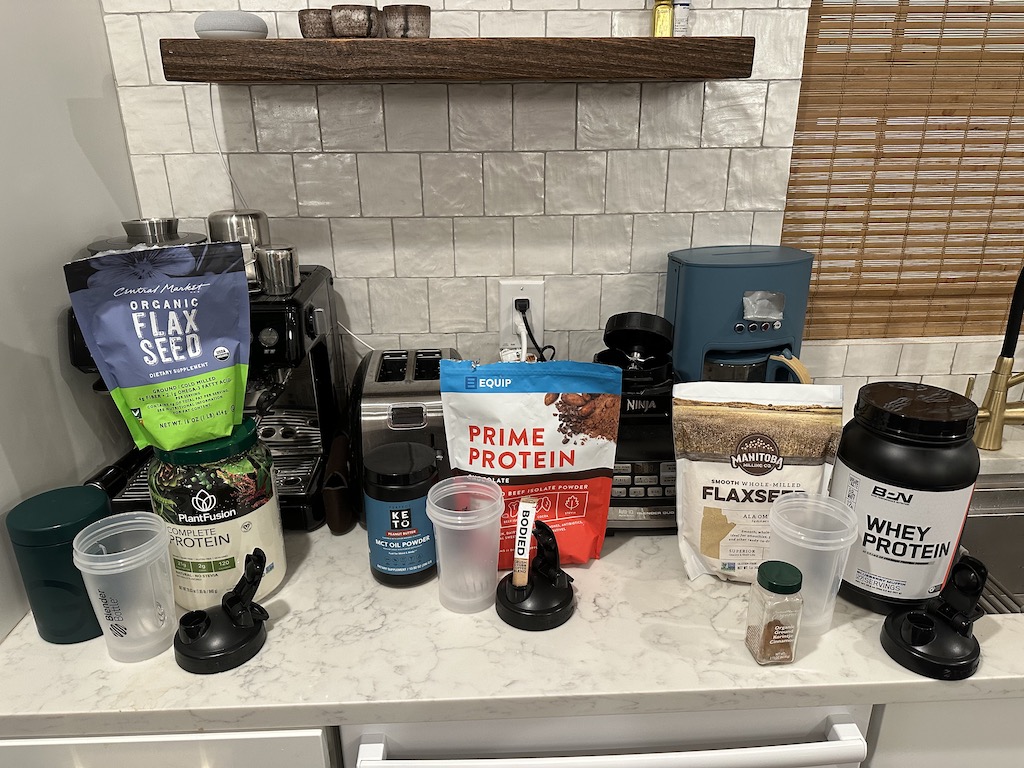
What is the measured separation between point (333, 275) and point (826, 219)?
0.97 metres

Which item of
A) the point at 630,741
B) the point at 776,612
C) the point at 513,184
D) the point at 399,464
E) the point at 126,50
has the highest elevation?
the point at 126,50

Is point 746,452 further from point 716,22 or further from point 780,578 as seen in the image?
point 716,22

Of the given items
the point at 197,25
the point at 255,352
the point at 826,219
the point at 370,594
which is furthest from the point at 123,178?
the point at 826,219

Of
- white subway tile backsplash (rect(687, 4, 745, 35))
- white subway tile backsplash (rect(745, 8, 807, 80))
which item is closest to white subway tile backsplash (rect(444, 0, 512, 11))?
white subway tile backsplash (rect(687, 4, 745, 35))

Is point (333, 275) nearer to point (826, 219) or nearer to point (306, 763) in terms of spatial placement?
point (306, 763)

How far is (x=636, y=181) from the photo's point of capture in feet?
4.24

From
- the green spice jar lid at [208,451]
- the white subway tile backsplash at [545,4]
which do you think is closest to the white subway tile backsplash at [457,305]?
the white subway tile backsplash at [545,4]

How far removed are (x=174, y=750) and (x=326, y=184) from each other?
91 cm

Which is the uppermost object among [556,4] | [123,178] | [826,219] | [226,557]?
[556,4]

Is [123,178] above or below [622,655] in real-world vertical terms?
above

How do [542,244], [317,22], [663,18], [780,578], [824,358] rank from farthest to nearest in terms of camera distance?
[824,358], [542,244], [663,18], [317,22], [780,578]

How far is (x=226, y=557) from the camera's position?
2.79ft

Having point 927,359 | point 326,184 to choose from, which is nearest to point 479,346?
point 326,184

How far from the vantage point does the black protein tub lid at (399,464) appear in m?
0.88
